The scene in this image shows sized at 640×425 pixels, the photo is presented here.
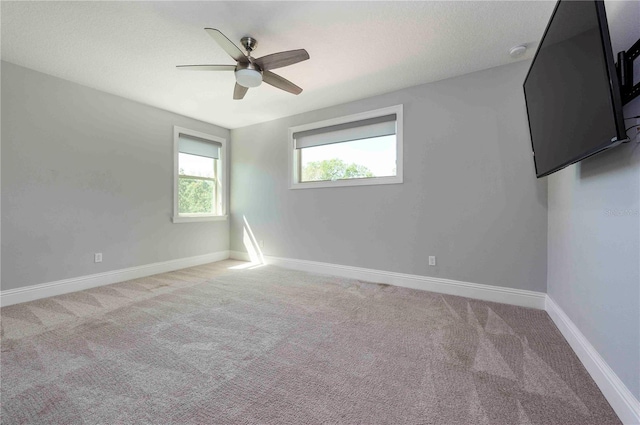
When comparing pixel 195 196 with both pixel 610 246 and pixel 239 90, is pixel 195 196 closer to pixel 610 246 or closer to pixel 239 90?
pixel 239 90

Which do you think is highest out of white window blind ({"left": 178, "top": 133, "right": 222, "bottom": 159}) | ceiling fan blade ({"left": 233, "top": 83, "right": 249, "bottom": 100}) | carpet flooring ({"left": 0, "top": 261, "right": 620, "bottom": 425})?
ceiling fan blade ({"left": 233, "top": 83, "right": 249, "bottom": 100})

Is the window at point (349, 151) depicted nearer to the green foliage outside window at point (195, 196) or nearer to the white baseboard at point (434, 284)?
the white baseboard at point (434, 284)

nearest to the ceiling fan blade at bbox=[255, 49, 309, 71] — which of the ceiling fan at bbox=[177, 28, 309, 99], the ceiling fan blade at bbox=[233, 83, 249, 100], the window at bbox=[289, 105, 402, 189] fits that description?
the ceiling fan at bbox=[177, 28, 309, 99]

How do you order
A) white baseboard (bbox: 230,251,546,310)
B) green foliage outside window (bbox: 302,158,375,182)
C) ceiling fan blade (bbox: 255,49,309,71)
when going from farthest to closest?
green foliage outside window (bbox: 302,158,375,182)
white baseboard (bbox: 230,251,546,310)
ceiling fan blade (bbox: 255,49,309,71)

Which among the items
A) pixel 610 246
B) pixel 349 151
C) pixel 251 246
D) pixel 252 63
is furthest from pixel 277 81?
pixel 251 246

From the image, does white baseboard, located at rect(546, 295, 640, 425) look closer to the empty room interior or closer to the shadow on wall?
the empty room interior

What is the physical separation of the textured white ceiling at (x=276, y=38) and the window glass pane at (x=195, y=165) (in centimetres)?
127

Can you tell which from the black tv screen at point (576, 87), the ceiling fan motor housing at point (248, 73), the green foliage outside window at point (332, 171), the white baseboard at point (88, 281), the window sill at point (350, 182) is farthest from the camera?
the green foliage outside window at point (332, 171)

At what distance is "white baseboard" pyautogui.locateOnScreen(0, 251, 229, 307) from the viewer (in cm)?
263

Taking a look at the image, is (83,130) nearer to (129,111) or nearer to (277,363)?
(129,111)

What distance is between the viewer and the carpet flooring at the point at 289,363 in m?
1.25

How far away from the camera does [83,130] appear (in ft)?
10.2

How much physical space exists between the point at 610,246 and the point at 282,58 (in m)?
2.58

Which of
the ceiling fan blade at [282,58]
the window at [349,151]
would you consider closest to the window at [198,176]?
the window at [349,151]
